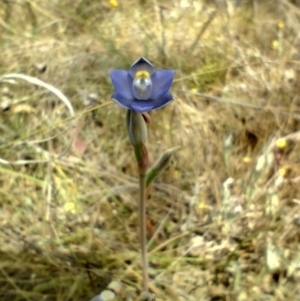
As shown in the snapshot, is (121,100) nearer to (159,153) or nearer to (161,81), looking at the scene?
(161,81)

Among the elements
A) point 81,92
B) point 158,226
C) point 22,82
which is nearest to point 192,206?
point 158,226

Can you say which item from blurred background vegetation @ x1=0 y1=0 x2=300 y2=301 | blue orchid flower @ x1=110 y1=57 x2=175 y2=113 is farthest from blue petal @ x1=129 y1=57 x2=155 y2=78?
blurred background vegetation @ x1=0 y1=0 x2=300 y2=301

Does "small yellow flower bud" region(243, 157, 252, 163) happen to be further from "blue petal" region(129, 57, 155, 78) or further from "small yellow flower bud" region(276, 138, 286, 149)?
"blue petal" region(129, 57, 155, 78)

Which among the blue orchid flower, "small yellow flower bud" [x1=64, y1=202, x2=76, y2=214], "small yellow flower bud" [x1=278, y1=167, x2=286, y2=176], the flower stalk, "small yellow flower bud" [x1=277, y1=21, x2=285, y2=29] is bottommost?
"small yellow flower bud" [x1=64, y1=202, x2=76, y2=214]

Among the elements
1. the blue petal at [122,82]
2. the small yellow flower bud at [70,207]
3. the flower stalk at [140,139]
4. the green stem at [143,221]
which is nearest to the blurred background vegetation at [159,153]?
the small yellow flower bud at [70,207]

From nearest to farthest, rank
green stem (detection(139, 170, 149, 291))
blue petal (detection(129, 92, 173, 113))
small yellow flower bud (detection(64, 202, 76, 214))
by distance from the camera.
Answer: blue petal (detection(129, 92, 173, 113)) < green stem (detection(139, 170, 149, 291)) < small yellow flower bud (detection(64, 202, 76, 214))

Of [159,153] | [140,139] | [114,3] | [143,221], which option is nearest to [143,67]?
[140,139]

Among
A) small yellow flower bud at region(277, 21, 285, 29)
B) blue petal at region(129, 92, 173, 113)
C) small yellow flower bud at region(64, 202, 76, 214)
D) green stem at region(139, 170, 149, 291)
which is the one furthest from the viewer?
small yellow flower bud at region(277, 21, 285, 29)
